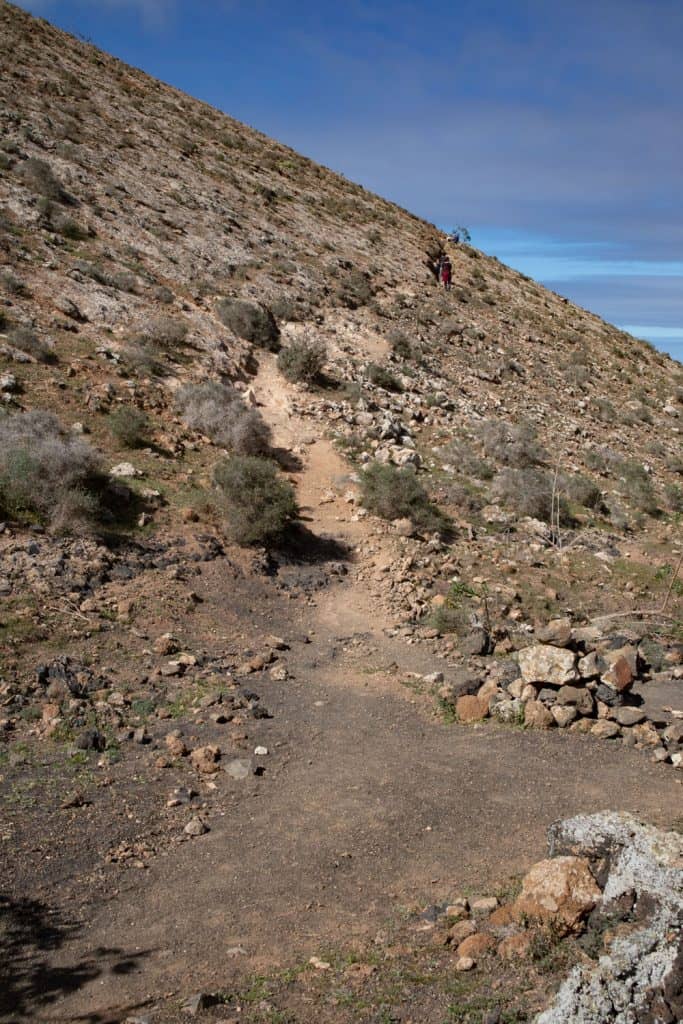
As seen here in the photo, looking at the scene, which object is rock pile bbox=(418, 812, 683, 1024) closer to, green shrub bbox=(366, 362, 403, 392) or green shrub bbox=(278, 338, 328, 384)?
green shrub bbox=(278, 338, 328, 384)

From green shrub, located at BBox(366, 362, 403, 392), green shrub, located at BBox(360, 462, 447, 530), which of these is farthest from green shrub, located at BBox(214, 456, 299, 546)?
green shrub, located at BBox(366, 362, 403, 392)

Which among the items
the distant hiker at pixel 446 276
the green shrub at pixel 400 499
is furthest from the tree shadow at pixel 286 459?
the distant hiker at pixel 446 276

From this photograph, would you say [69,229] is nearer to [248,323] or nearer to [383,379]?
[248,323]

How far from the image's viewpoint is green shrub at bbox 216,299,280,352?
64.5 feet

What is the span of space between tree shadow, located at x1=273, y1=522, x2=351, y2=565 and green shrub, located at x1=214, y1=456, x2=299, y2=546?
0.24m

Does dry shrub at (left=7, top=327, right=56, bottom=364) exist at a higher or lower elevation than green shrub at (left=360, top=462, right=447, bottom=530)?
higher

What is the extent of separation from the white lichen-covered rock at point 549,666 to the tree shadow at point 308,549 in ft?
14.7

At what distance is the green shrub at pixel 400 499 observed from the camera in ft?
44.9

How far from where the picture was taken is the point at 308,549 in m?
12.7

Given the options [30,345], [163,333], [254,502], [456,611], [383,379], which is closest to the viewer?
[456,611]

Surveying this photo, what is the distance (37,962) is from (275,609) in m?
6.40

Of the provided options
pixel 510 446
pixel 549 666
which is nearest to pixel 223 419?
pixel 510 446

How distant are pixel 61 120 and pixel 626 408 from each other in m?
23.6

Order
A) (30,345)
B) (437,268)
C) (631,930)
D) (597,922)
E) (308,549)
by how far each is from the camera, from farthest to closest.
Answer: (437,268) → (30,345) → (308,549) → (597,922) → (631,930)
